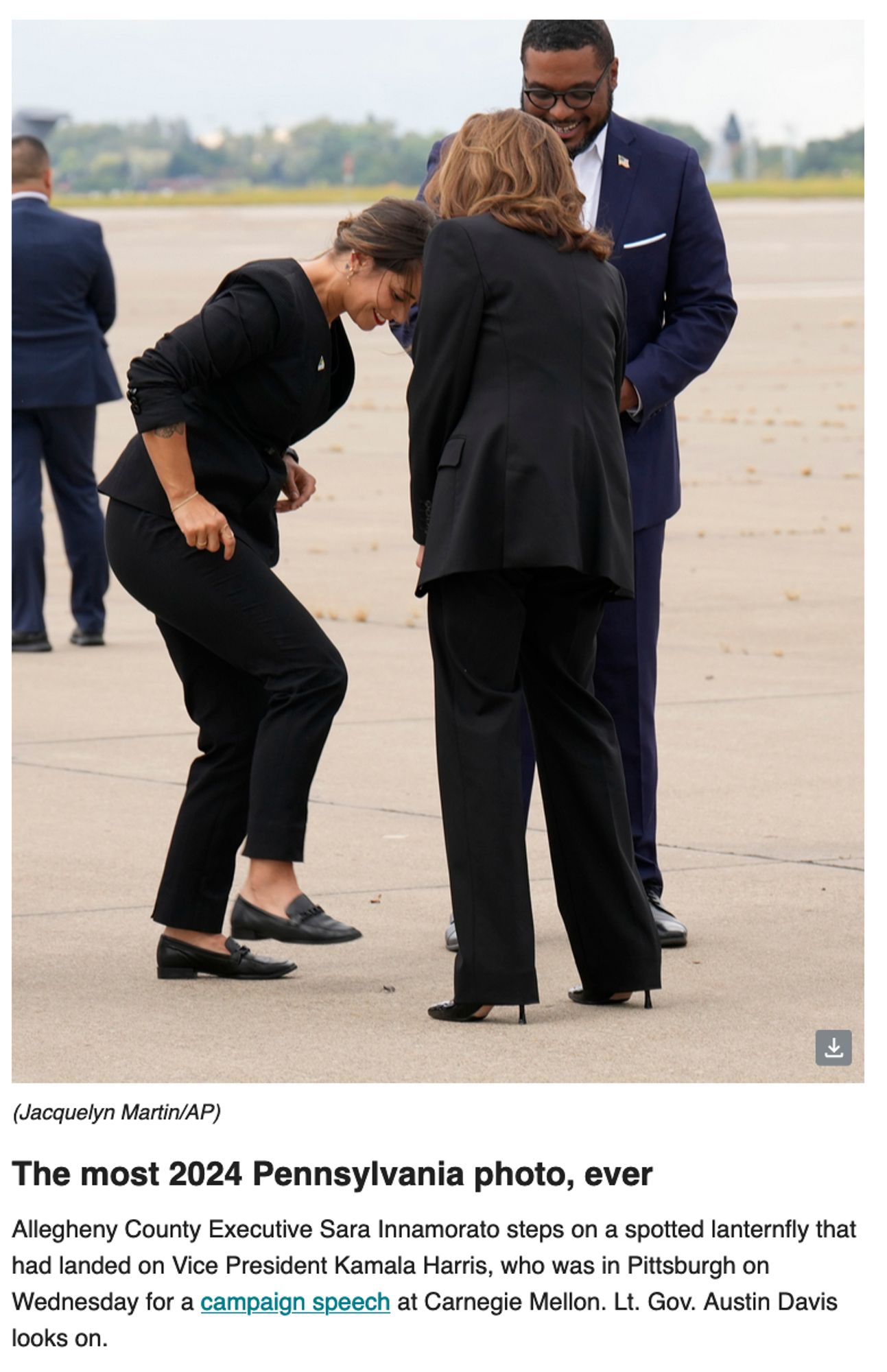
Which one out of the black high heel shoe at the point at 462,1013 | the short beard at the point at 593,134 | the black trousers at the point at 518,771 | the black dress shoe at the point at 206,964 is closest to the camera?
the black trousers at the point at 518,771

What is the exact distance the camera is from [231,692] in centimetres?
514

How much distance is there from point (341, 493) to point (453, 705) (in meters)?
12.4

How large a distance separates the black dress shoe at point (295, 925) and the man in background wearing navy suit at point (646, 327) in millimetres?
460

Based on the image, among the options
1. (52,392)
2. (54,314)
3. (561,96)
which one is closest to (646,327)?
(561,96)

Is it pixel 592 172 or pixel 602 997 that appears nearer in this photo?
pixel 602 997

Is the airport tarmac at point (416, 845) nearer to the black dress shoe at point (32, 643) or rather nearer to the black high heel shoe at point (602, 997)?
the black high heel shoe at point (602, 997)

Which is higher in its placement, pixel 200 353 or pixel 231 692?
pixel 200 353

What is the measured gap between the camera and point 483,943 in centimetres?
459

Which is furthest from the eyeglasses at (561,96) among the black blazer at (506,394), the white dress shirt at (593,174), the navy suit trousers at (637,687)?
the navy suit trousers at (637,687)

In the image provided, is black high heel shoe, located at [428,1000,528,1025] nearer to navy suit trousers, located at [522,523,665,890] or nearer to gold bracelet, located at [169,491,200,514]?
navy suit trousers, located at [522,523,665,890]

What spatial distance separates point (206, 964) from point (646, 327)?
1.89 metres

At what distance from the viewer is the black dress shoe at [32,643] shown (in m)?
10.1
